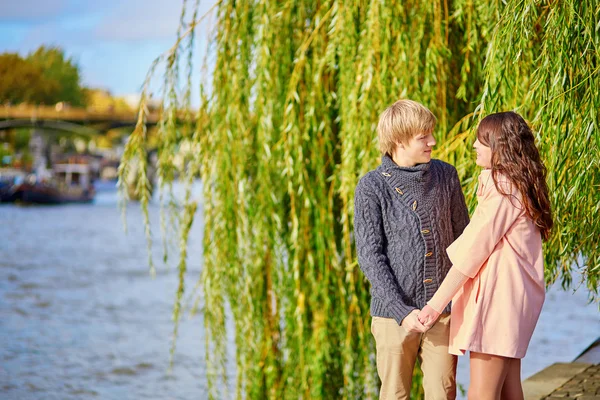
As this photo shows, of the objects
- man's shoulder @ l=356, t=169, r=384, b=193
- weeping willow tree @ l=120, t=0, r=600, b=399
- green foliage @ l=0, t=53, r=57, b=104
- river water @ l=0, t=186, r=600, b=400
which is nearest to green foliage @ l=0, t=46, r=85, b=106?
green foliage @ l=0, t=53, r=57, b=104

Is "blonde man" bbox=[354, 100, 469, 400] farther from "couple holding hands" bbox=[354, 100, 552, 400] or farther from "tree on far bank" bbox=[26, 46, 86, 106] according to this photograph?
"tree on far bank" bbox=[26, 46, 86, 106]

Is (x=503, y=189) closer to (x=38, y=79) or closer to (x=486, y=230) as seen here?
(x=486, y=230)

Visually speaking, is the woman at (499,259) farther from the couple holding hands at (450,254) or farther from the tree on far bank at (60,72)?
the tree on far bank at (60,72)

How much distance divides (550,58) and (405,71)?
121 centimetres

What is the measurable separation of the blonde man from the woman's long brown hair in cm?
22

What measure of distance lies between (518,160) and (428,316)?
0.58 meters

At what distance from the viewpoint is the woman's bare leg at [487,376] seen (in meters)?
2.68

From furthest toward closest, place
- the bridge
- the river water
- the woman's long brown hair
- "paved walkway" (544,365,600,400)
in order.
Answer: the bridge
the river water
"paved walkway" (544,365,600,400)
the woman's long brown hair

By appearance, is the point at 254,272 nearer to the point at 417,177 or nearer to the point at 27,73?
the point at 417,177

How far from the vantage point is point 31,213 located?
4844 cm

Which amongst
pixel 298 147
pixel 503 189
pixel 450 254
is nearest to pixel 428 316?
pixel 450 254

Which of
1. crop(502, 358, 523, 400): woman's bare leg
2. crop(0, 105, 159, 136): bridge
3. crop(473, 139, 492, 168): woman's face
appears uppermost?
crop(0, 105, 159, 136): bridge

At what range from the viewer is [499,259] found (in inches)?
105

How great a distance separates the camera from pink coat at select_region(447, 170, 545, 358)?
263 cm
